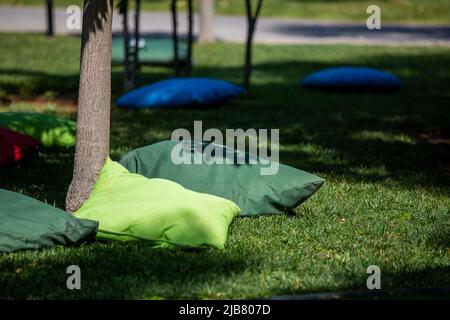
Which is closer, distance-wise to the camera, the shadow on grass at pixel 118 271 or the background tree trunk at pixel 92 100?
the shadow on grass at pixel 118 271

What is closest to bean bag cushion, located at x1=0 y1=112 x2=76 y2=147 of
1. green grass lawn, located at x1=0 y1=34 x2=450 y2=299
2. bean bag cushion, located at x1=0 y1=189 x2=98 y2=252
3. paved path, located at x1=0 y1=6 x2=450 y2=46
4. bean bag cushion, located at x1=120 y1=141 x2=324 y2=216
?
green grass lawn, located at x1=0 y1=34 x2=450 y2=299

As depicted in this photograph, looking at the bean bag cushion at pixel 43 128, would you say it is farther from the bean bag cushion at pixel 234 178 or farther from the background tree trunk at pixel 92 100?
the background tree trunk at pixel 92 100

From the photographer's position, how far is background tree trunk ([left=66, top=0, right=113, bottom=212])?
6738mm

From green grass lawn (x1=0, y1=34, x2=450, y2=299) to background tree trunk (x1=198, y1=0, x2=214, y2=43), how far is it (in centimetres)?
507

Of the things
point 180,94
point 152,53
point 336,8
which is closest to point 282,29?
point 336,8

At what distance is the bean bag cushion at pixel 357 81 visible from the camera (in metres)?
14.1

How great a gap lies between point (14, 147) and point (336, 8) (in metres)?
23.1

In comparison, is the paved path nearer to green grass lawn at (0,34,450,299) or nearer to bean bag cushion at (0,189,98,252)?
green grass lawn at (0,34,450,299)

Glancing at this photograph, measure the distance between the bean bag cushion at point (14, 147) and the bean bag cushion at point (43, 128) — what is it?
59cm

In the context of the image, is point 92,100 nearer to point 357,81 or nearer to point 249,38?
point 249,38

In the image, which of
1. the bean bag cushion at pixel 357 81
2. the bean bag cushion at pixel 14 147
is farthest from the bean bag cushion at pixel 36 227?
the bean bag cushion at pixel 357 81

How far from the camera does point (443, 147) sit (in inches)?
399

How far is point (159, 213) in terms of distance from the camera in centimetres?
607

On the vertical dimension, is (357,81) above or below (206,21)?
below
